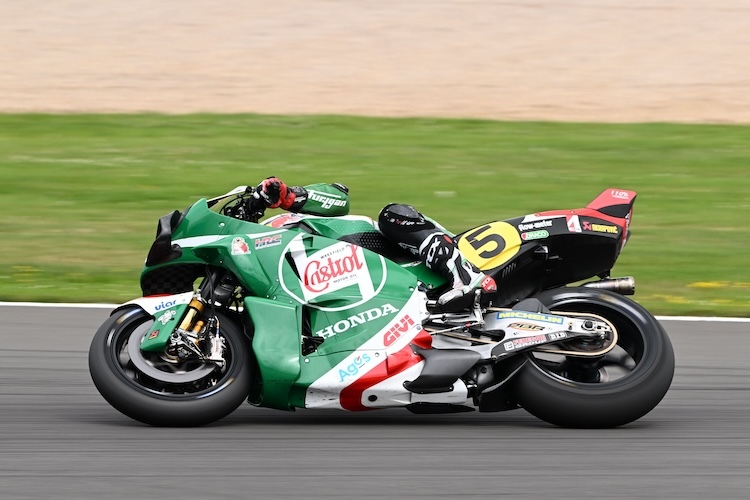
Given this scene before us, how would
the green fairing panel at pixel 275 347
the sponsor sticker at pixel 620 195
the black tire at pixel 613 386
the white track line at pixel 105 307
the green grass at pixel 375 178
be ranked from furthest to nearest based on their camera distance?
the green grass at pixel 375 178 → the white track line at pixel 105 307 → the sponsor sticker at pixel 620 195 → the black tire at pixel 613 386 → the green fairing panel at pixel 275 347

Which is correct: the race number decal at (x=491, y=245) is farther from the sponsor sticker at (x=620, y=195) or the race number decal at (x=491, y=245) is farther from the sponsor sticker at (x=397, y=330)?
the sponsor sticker at (x=620, y=195)

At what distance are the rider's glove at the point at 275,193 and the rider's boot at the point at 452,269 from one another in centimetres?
68

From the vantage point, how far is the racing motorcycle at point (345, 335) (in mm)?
5555

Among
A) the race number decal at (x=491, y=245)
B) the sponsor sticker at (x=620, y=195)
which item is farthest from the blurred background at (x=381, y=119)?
the race number decal at (x=491, y=245)

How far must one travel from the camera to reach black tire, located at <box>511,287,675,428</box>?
18.5 feet

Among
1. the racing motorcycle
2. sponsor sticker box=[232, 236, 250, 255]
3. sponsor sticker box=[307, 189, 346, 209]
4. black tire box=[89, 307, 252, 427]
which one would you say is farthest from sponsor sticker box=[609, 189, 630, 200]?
black tire box=[89, 307, 252, 427]

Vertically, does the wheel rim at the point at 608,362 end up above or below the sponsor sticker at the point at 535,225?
below

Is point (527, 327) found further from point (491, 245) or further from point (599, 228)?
point (599, 228)

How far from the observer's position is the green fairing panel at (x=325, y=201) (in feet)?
19.2

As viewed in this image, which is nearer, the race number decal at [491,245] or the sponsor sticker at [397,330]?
the sponsor sticker at [397,330]

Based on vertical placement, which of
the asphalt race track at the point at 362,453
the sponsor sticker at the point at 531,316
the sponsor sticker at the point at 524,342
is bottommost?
the asphalt race track at the point at 362,453

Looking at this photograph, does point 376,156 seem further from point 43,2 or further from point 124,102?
point 43,2

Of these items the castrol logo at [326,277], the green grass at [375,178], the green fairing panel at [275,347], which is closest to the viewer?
the green fairing panel at [275,347]

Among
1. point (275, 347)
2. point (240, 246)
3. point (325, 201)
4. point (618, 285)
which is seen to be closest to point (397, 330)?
point (275, 347)
